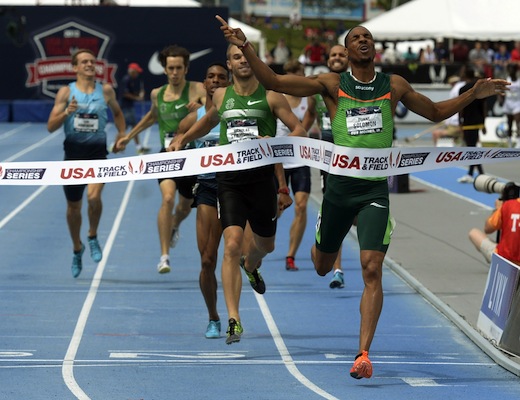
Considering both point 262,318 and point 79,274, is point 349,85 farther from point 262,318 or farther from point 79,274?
point 79,274

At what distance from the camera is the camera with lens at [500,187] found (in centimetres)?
1215

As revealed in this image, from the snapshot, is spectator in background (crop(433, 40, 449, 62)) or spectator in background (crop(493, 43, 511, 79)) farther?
spectator in background (crop(433, 40, 449, 62))

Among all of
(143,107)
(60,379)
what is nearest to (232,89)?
(60,379)

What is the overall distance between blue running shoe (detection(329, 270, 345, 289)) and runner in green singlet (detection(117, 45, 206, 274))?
168cm

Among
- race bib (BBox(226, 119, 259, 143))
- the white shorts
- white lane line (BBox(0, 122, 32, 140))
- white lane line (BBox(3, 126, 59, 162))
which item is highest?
race bib (BBox(226, 119, 259, 143))

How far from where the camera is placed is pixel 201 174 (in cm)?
991

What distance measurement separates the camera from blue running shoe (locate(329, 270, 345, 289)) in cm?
1343

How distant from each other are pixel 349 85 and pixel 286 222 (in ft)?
36.9

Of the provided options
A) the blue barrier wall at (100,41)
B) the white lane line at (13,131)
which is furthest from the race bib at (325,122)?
the blue barrier wall at (100,41)

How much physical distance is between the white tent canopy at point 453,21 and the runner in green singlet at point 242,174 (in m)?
27.9

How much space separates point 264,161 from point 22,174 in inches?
74.4

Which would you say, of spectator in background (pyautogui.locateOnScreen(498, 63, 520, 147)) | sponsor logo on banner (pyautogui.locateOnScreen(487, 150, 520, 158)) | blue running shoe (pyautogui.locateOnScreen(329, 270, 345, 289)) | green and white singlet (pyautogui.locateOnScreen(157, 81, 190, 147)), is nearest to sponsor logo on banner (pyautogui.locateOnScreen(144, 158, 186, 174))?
sponsor logo on banner (pyautogui.locateOnScreen(487, 150, 520, 158))

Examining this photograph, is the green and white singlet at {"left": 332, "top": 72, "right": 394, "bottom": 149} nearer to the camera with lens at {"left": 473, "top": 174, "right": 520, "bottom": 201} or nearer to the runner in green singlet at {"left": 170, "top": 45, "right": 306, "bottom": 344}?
the runner in green singlet at {"left": 170, "top": 45, "right": 306, "bottom": 344}

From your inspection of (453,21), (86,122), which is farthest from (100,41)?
(86,122)
